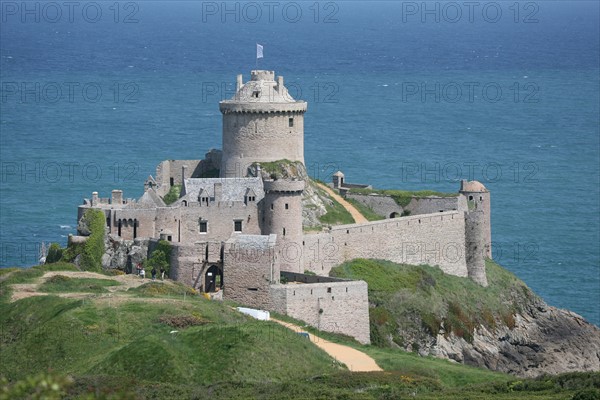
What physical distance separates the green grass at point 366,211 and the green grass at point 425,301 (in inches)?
165

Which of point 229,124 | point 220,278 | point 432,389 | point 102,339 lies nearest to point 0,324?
point 102,339

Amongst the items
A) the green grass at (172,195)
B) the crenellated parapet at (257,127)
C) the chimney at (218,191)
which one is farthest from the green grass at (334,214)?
the green grass at (172,195)

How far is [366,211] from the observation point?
90.8m

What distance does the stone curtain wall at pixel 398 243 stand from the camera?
8038cm

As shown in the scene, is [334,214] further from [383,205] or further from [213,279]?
[213,279]

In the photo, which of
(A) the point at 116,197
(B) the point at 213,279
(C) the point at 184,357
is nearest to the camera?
(C) the point at 184,357

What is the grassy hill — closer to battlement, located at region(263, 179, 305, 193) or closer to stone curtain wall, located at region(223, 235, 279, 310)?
stone curtain wall, located at region(223, 235, 279, 310)

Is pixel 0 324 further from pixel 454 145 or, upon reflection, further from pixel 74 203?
pixel 454 145

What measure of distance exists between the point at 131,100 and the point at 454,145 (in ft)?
161

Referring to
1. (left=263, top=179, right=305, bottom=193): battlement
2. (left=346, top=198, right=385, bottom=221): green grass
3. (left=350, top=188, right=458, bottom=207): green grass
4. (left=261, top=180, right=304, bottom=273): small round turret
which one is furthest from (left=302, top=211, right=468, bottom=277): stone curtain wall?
(left=346, top=198, right=385, bottom=221): green grass

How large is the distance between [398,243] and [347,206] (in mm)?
5498

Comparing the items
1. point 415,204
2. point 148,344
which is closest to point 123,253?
point 148,344

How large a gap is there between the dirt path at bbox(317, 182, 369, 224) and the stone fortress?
0.82m

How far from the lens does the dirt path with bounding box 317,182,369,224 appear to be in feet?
289
